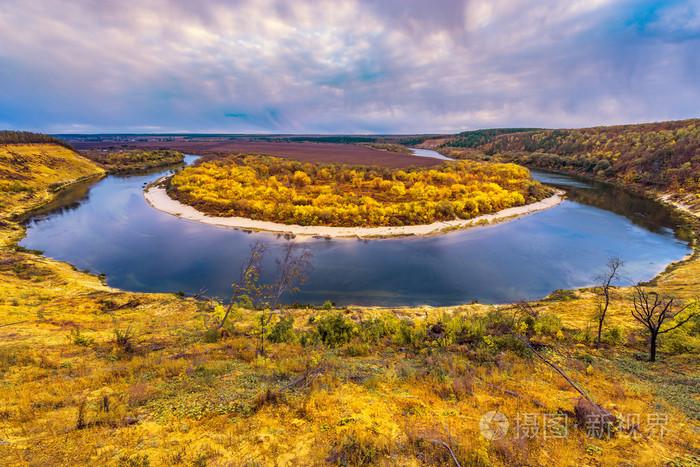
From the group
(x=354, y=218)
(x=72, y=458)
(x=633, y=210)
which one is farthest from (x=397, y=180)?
(x=72, y=458)

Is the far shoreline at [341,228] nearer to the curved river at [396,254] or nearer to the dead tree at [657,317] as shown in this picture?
the curved river at [396,254]

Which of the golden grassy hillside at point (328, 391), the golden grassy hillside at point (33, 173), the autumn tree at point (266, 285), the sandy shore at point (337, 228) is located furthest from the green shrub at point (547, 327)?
the golden grassy hillside at point (33, 173)

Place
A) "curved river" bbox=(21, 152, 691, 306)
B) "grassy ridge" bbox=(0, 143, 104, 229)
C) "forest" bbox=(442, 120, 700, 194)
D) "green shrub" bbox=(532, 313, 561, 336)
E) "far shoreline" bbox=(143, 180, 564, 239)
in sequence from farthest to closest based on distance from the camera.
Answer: "forest" bbox=(442, 120, 700, 194)
"grassy ridge" bbox=(0, 143, 104, 229)
"far shoreline" bbox=(143, 180, 564, 239)
"curved river" bbox=(21, 152, 691, 306)
"green shrub" bbox=(532, 313, 561, 336)

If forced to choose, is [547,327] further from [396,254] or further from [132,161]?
[132,161]

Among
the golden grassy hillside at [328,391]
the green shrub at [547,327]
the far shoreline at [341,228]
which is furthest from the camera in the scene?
the far shoreline at [341,228]

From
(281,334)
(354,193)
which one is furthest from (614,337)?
(354,193)

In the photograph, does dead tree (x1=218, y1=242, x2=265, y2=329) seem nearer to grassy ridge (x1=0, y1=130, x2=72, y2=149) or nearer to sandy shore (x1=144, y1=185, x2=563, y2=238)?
sandy shore (x1=144, y1=185, x2=563, y2=238)

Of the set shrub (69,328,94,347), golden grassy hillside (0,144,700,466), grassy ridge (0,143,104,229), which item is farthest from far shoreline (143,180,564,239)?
shrub (69,328,94,347)
